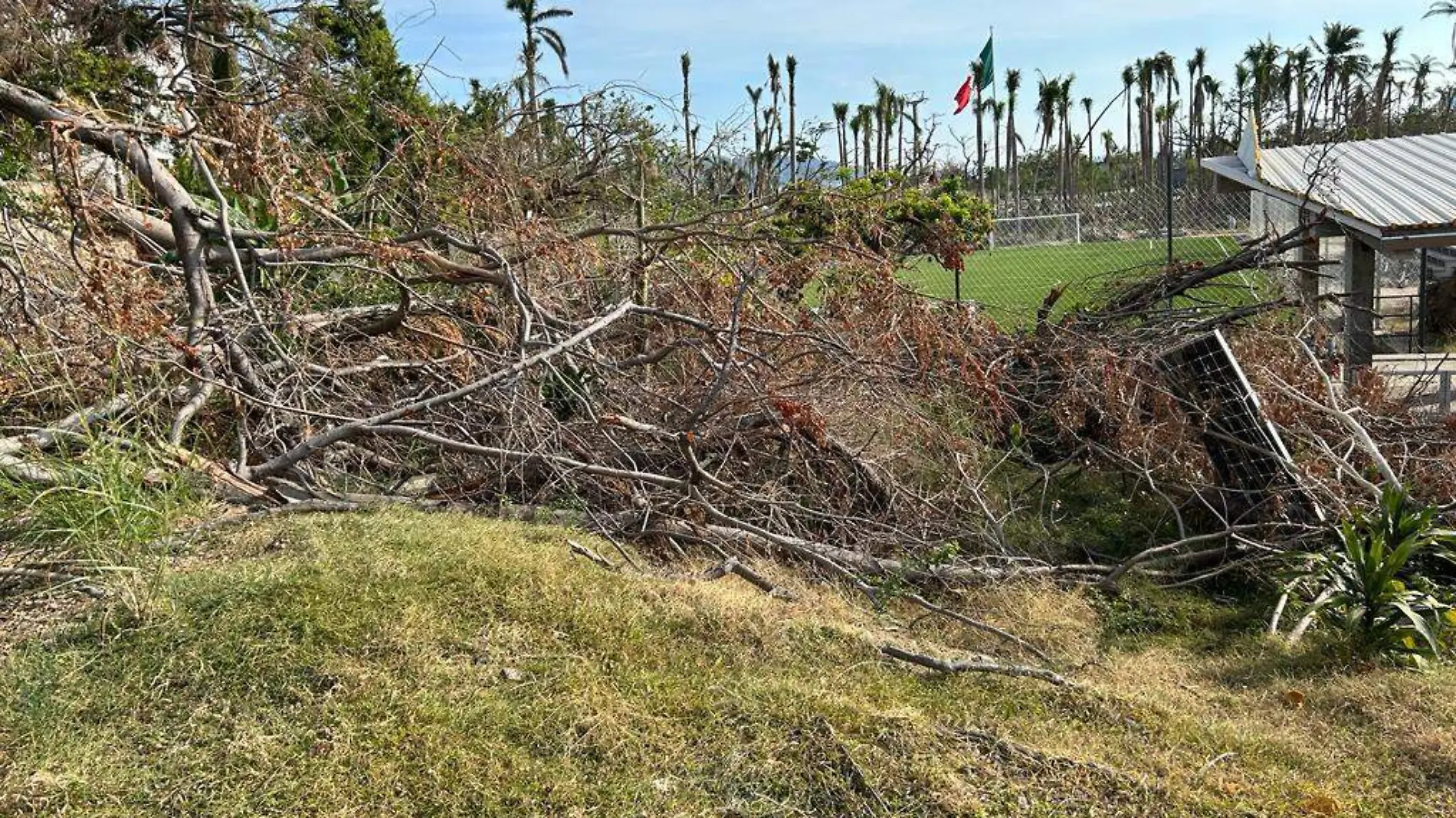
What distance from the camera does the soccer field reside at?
14.0m

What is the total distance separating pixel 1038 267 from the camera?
20.8 m

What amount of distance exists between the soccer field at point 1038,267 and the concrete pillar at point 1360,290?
1.33 metres

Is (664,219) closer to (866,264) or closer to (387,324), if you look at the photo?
(866,264)

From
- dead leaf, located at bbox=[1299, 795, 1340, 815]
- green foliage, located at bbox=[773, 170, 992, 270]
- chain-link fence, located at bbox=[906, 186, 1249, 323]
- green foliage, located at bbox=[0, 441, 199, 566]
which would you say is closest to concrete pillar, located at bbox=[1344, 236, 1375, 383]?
chain-link fence, located at bbox=[906, 186, 1249, 323]

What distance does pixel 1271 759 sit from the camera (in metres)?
2.84

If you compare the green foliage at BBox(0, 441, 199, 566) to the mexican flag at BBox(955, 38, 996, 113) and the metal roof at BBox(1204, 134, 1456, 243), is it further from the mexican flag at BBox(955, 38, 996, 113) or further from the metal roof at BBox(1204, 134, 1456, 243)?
the mexican flag at BBox(955, 38, 996, 113)

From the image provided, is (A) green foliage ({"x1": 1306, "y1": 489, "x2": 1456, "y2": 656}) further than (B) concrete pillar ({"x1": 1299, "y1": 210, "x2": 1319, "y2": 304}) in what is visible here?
No

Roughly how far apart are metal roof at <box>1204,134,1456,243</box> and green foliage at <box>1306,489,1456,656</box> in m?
3.26

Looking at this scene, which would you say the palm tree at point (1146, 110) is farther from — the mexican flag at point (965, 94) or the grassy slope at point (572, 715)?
the grassy slope at point (572, 715)

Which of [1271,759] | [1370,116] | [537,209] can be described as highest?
[1370,116]

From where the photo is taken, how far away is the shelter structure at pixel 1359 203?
25.7 ft

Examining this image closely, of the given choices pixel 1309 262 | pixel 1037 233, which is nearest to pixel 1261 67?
pixel 1037 233

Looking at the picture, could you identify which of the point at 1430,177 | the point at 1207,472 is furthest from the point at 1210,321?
the point at 1430,177

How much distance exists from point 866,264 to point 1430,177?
26.1 ft
